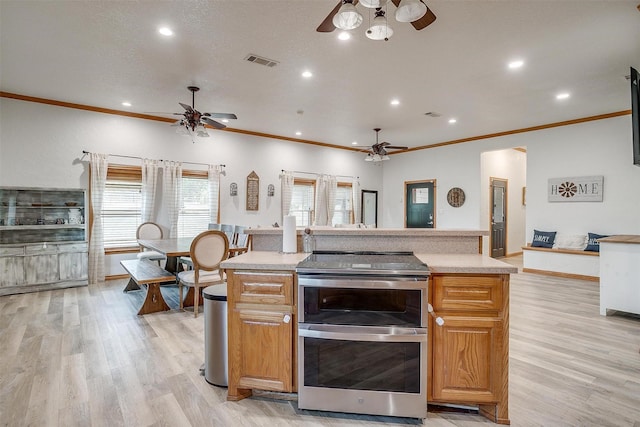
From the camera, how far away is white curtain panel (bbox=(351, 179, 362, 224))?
884 centimetres

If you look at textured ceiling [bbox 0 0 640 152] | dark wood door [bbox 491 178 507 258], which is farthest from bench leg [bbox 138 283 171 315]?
dark wood door [bbox 491 178 507 258]

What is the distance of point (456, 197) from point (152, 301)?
6.89 metres

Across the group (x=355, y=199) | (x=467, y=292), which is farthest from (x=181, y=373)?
(x=355, y=199)

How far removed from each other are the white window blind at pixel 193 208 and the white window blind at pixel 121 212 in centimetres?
75

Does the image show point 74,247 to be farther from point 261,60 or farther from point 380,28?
point 380,28

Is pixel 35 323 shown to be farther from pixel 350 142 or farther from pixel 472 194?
pixel 472 194

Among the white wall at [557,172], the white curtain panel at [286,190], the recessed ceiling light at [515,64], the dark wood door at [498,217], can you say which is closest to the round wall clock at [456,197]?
the white wall at [557,172]

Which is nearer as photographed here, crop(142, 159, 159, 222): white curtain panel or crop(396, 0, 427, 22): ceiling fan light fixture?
crop(396, 0, 427, 22): ceiling fan light fixture

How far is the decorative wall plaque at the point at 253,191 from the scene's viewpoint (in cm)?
706

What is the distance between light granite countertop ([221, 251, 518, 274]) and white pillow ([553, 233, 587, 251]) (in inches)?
199

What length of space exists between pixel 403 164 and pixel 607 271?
5.82 metres

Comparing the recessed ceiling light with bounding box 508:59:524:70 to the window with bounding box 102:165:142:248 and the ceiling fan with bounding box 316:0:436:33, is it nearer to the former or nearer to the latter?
the ceiling fan with bounding box 316:0:436:33

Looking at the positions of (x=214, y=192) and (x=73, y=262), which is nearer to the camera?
(x=73, y=262)

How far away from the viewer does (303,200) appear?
320 inches
